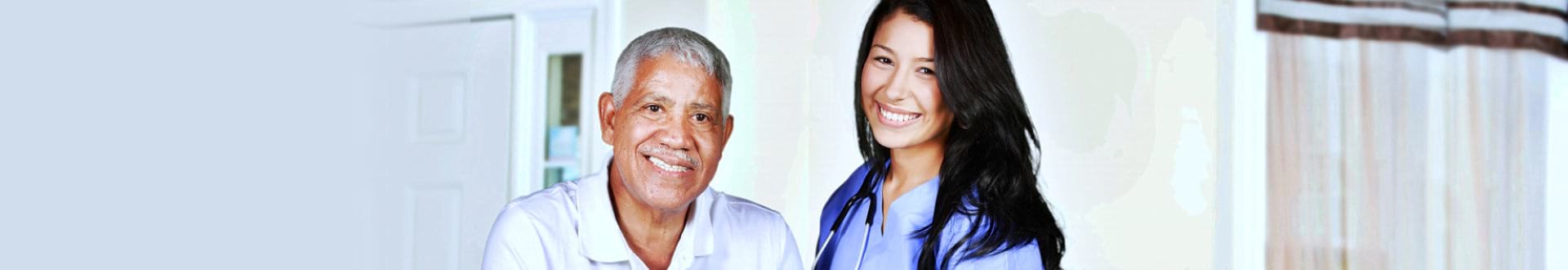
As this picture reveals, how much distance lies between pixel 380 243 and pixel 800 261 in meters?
1.46

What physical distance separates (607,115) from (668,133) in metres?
0.19

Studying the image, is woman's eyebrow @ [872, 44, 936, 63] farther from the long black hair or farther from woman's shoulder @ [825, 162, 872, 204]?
woman's shoulder @ [825, 162, 872, 204]

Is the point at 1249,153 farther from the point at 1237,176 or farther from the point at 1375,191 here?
the point at 1375,191

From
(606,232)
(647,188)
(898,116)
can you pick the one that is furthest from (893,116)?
(606,232)

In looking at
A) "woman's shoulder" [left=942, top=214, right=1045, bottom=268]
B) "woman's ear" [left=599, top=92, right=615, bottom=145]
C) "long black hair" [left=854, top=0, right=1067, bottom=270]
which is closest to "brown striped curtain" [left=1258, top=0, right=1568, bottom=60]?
"long black hair" [left=854, top=0, right=1067, bottom=270]

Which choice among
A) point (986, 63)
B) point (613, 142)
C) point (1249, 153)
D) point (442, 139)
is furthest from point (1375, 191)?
point (442, 139)

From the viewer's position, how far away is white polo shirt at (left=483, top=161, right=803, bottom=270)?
2510 mm

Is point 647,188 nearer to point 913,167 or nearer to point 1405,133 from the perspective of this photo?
point 913,167

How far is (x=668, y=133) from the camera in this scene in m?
2.52

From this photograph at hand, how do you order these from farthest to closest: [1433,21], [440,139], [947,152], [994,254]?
[440,139] → [1433,21] → [947,152] → [994,254]

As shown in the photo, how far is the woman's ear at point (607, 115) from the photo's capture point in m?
2.63

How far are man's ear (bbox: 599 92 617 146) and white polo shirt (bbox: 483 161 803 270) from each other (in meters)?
0.10

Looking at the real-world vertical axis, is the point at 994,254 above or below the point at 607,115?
below

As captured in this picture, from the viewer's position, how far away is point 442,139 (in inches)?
137
